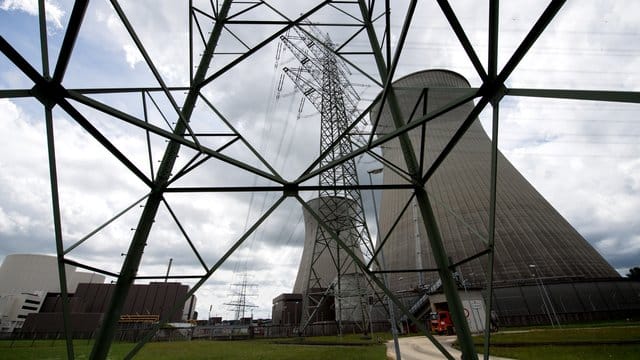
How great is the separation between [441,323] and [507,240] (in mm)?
10097

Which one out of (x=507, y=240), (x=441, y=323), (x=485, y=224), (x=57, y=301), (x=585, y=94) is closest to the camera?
(x=585, y=94)

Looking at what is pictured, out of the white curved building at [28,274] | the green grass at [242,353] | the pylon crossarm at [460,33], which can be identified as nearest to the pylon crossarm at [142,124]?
the pylon crossarm at [460,33]

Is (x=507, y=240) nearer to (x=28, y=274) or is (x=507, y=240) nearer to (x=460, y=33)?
(x=460, y=33)

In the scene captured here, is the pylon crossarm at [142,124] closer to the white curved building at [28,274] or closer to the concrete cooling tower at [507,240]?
the concrete cooling tower at [507,240]

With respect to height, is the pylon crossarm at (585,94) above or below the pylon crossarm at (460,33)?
below

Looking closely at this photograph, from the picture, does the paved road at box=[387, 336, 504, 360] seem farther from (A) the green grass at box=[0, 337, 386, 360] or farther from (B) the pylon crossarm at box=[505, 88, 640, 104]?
(B) the pylon crossarm at box=[505, 88, 640, 104]

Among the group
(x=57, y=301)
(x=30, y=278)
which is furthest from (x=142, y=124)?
(x=30, y=278)

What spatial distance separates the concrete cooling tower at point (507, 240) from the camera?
27.1m

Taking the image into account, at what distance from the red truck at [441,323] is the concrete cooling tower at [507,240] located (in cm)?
411

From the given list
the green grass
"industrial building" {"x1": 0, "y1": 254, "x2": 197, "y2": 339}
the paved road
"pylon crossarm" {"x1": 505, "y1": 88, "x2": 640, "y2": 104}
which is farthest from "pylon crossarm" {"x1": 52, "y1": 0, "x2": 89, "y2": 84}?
"industrial building" {"x1": 0, "y1": 254, "x2": 197, "y2": 339}

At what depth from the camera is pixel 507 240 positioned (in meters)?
27.8

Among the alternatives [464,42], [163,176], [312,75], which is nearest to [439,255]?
[464,42]

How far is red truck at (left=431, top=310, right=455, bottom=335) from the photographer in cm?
2413

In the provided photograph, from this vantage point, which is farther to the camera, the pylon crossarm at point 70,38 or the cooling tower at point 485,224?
the cooling tower at point 485,224
